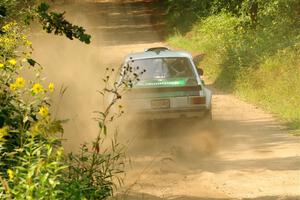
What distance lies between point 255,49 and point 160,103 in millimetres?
9465

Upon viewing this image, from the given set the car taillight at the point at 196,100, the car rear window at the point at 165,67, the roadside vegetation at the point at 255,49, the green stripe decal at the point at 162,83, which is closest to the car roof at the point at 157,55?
the car rear window at the point at 165,67

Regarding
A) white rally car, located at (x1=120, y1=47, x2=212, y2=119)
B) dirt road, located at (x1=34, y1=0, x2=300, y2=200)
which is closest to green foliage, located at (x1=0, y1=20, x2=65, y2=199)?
dirt road, located at (x1=34, y1=0, x2=300, y2=200)

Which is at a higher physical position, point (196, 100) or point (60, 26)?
point (60, 26)

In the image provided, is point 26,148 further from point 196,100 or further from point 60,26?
point 196,100

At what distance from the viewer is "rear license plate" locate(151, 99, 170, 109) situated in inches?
448

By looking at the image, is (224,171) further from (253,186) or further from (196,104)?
(196,104)

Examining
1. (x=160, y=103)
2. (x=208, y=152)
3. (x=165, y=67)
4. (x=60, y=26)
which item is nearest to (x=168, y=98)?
(x=160, y=103)

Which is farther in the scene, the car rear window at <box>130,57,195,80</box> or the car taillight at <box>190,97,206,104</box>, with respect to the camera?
the car rear window at <box>130,57,195,80</box>

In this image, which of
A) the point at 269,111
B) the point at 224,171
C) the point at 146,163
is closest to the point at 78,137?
the point at 146,163

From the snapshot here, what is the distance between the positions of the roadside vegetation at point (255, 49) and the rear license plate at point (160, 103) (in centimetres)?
305

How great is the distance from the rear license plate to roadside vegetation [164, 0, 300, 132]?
3.05 m

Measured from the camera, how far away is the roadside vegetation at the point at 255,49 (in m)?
16.1

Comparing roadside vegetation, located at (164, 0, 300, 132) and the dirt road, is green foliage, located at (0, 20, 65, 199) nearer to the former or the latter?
the dirt road

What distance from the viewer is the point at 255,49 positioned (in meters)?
20.1
